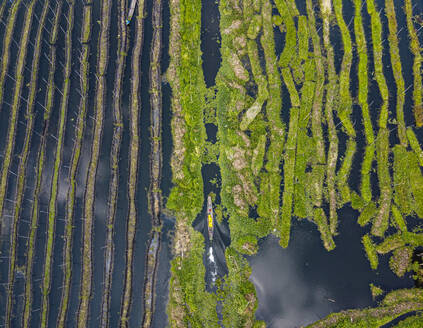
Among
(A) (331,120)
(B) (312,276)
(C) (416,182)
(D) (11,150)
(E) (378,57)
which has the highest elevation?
(E) (378,57)

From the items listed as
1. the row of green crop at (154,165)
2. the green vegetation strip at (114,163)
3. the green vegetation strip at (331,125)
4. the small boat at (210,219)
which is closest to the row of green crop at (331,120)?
the green vegetation strip at (331,125)

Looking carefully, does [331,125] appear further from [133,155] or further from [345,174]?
[133,155]

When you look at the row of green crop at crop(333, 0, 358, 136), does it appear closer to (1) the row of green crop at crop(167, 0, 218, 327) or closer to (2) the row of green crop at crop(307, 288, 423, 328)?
(1) the row of green crop at crop(167, 0, 218, 327)

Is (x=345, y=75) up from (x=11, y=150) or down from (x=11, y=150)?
up

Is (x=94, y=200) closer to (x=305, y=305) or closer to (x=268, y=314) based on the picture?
(x=268, y=314)

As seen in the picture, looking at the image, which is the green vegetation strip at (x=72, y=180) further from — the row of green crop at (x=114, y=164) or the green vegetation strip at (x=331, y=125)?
the green vegetation strip at (x=331, y=125)

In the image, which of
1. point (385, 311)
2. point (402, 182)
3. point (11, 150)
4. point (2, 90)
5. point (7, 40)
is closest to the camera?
point (385, 311)

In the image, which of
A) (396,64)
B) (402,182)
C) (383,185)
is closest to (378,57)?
(396,64)
